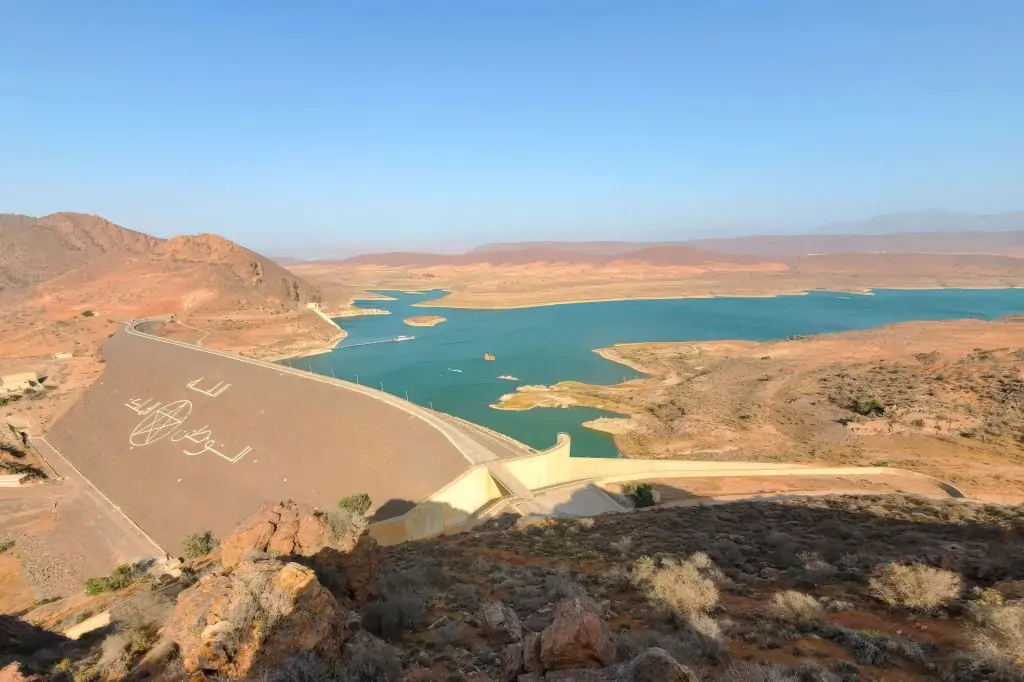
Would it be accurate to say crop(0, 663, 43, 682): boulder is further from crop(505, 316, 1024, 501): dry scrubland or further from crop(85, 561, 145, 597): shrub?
crop(505, 316, 1024, 501): dry scrubland

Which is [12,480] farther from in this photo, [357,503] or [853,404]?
[853,404]

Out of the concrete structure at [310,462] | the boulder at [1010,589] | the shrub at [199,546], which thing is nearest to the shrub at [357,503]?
the concrete structure at [310,462]

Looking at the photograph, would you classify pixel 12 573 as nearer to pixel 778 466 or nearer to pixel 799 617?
pixel 799 617

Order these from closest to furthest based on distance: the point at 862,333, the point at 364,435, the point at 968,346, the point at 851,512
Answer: the point at 851,512, the point at 364,435, the point at 968,346, the point at 862,333

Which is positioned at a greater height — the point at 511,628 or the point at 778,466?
the point at 511,628

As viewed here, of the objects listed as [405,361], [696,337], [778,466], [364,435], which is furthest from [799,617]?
[696,337]

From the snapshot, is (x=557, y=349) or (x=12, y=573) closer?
(x=12, y=573)

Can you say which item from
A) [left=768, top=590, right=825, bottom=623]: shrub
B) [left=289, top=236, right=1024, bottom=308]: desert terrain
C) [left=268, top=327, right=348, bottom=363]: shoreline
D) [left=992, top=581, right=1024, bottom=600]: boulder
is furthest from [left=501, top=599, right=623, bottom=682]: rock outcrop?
[left=289, top=236, right=1024, bottom=308]: desert terrain
